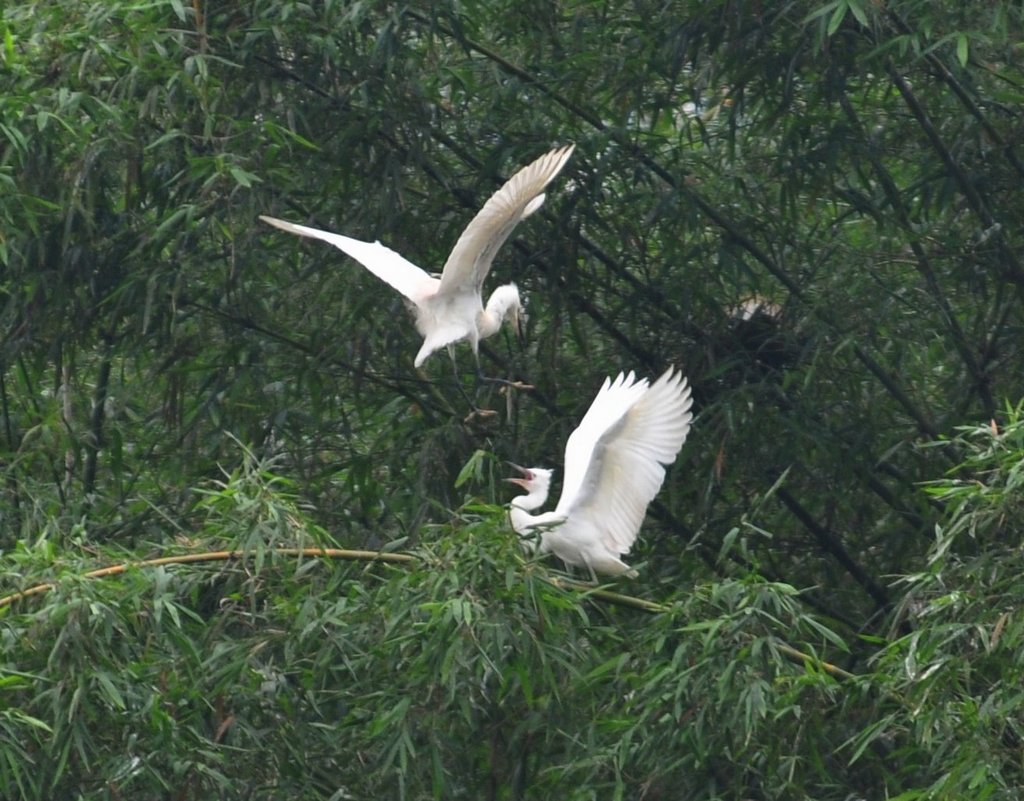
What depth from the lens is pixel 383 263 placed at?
5020 mm

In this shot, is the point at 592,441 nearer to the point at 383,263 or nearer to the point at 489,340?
the point at 383,263

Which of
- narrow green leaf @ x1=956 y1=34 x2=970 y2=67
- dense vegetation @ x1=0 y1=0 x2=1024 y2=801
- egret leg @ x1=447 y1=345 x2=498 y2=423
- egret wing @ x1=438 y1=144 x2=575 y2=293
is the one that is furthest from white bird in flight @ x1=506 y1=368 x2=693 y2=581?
narrow green leaf @ x1=956 y1=34 x2=970 y2=67

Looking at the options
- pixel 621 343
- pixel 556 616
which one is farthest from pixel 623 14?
pixel 556 616

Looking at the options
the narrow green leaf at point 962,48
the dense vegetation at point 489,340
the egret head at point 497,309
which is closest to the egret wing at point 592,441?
the dense vegetation at point 489,340

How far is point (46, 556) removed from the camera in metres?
3.93

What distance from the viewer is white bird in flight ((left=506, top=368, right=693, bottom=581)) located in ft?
15.3

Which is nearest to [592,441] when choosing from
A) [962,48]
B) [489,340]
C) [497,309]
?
[497,309]

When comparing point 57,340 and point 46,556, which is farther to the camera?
point 57,340

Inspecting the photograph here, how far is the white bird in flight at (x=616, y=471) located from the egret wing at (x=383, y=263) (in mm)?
593

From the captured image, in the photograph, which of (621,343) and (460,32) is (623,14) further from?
(621,343)

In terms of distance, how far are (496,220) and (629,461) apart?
0.62 m

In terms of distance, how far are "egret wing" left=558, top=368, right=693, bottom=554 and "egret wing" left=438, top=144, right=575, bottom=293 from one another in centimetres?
45

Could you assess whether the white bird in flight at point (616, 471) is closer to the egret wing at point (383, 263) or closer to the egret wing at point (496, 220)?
the egret wing at point (496, 220)

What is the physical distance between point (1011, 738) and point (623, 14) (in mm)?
2636
